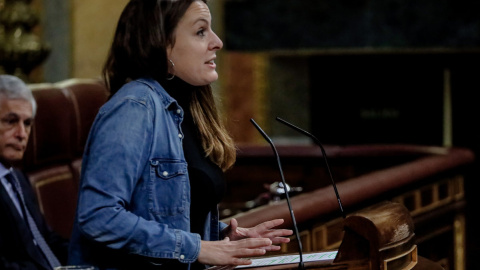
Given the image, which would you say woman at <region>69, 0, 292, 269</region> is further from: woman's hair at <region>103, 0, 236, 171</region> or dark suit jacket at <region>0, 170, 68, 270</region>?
dark suit jacket at <region>0, 170, 68, 270</region>

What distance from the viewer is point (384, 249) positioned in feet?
5.27

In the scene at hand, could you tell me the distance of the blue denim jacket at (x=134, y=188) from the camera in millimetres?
1396

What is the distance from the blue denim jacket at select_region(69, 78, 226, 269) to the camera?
1396 mm

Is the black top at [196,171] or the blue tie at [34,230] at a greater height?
the black top at [196,171]

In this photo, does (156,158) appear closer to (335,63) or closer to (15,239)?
(15,239)

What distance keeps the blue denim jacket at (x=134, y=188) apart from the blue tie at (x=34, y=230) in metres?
1.05

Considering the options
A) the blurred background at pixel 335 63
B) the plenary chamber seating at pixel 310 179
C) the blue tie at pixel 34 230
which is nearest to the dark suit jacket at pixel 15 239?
the blue tie at pixel 34 230

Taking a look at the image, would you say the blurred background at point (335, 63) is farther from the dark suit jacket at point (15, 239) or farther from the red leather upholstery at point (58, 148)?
the dark suit jacket at point (15, 239)

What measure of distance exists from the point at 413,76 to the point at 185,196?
5.01 m

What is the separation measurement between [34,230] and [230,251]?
49.1 inches

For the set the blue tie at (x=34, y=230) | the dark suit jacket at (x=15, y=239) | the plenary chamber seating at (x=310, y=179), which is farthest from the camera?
the plenary chamber seating at (x=310, y=179)

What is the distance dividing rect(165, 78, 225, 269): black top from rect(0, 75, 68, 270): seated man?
2.35ft

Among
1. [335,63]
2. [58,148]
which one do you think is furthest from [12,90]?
[335,63]

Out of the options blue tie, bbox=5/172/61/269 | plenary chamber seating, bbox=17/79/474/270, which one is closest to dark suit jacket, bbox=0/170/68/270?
blue tie, bbox=5/172/61/269
